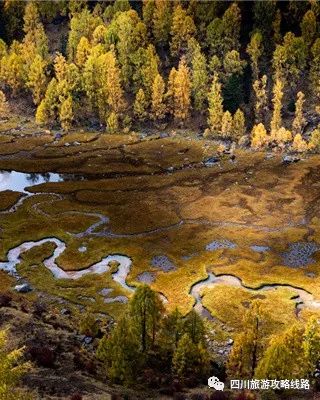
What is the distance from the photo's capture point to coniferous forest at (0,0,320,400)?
58188mm

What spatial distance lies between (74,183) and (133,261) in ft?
165

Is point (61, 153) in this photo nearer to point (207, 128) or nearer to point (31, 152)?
point (31, 152)

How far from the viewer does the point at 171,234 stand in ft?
361

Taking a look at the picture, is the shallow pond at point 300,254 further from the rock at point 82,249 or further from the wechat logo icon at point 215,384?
the wechat logo icon at point 215,384

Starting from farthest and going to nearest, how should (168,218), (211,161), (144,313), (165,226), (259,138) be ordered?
1. (259,138)
2. (211,161)
3. (168,218)
4. (165,226)
5. (144,313)

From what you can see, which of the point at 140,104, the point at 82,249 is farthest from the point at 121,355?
the point at 140,104

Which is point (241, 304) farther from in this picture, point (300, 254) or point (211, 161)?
point (211, 161)

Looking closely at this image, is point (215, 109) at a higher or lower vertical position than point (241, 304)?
higher

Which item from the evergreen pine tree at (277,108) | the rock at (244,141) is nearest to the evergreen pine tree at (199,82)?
the rock at (244,141)

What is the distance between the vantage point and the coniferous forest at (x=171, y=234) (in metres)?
58.2

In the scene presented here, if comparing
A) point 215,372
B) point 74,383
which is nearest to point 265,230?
point 215,372

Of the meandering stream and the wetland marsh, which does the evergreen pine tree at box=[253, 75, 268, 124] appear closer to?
the wetland marsh

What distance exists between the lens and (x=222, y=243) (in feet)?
347

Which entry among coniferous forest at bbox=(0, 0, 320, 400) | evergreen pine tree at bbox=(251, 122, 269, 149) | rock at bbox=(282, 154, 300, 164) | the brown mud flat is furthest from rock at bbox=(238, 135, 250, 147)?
rock at bbox=(282, 154, 300, 164)
